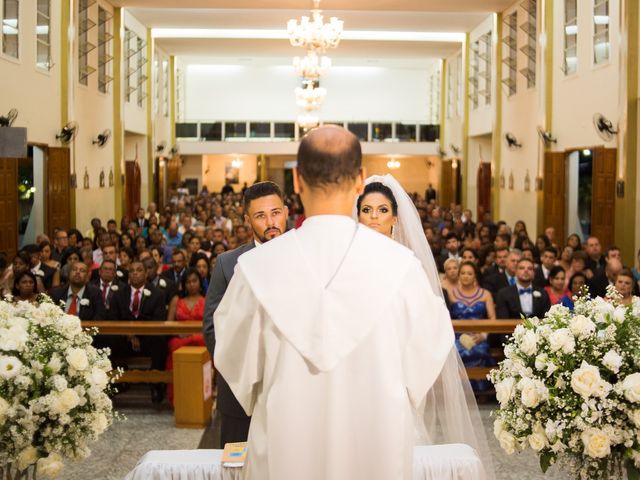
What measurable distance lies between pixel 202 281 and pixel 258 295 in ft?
28.4

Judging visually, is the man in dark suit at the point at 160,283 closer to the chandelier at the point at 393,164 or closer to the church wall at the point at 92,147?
the church wall at the point at 92,147

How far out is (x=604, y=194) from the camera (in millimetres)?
16047

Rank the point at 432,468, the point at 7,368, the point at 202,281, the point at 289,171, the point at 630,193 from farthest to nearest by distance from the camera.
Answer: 1. the point at 289,171
2. the point at 630,193
3. the point at 202,281
4. the point at 432,468
5. the point at 7,368

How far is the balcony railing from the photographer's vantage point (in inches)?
1506

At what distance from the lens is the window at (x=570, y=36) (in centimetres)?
1853

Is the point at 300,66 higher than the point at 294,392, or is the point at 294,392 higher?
the point at 300,66

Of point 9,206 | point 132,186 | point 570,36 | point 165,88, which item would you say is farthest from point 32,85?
point 165,88

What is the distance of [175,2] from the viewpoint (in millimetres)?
22422

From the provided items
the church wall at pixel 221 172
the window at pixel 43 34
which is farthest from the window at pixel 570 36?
the church wall at pixel 221 172

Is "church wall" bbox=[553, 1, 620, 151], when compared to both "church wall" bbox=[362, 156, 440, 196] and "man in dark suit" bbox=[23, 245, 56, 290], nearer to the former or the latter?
"man in dark suit" bbox=[23, 245, 56, 290]

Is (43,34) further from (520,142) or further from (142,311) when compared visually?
(520,142)

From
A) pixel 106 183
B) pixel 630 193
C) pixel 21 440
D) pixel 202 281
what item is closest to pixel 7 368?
pixel 21 440

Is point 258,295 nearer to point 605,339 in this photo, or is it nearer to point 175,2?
point 605,339

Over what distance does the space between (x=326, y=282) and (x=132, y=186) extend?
81.5 feet
